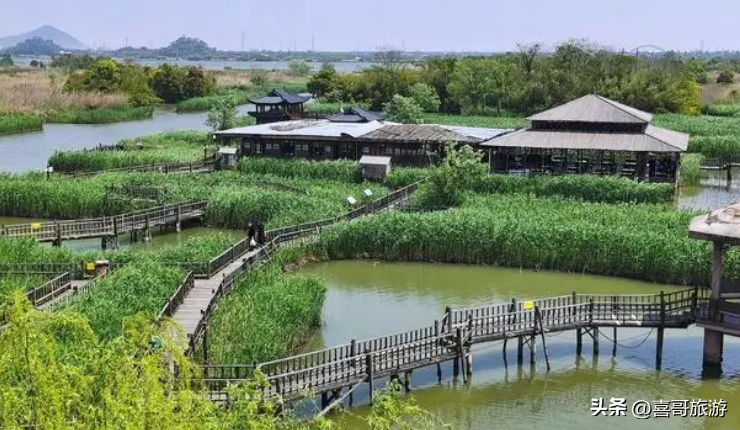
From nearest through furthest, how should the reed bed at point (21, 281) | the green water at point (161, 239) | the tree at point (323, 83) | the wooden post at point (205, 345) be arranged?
1. the wooden post at point (205, 345)
2. the reed bed at point (21, 281)
3. the green water at point (161, 239)
4. the tree at point (323, 83)

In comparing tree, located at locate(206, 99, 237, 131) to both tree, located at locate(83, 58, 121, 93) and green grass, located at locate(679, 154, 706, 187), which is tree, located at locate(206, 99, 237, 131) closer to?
green grass, located at locate(679, 154, 706, 187)

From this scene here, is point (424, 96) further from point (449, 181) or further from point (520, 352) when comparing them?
point (520, 352)

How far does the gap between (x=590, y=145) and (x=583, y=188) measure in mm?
3591

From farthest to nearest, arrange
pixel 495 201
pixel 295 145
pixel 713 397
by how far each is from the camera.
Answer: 1. pixel 295 145
2. pixel 495 201
3. pixel 713 397

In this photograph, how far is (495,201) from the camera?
43156 mm

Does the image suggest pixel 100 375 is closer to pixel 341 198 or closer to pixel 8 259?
pixel 8 259

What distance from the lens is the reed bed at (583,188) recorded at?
45375 millimetres

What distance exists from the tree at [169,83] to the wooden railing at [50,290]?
3697 inches

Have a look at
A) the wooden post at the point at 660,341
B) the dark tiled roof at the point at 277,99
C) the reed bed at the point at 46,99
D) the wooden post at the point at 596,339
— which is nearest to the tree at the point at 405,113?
the dark tiled roof at the point at 277,99

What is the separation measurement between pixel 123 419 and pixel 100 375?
1.41 m

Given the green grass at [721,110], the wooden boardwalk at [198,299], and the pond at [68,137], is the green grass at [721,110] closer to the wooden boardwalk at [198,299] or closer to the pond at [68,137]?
the pond at [68,137]

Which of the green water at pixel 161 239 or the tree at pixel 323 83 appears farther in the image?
the tree at pixel 323 83

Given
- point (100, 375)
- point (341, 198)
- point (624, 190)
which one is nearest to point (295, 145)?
point (341, 198)

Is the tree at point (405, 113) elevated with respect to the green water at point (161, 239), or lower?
elevated
